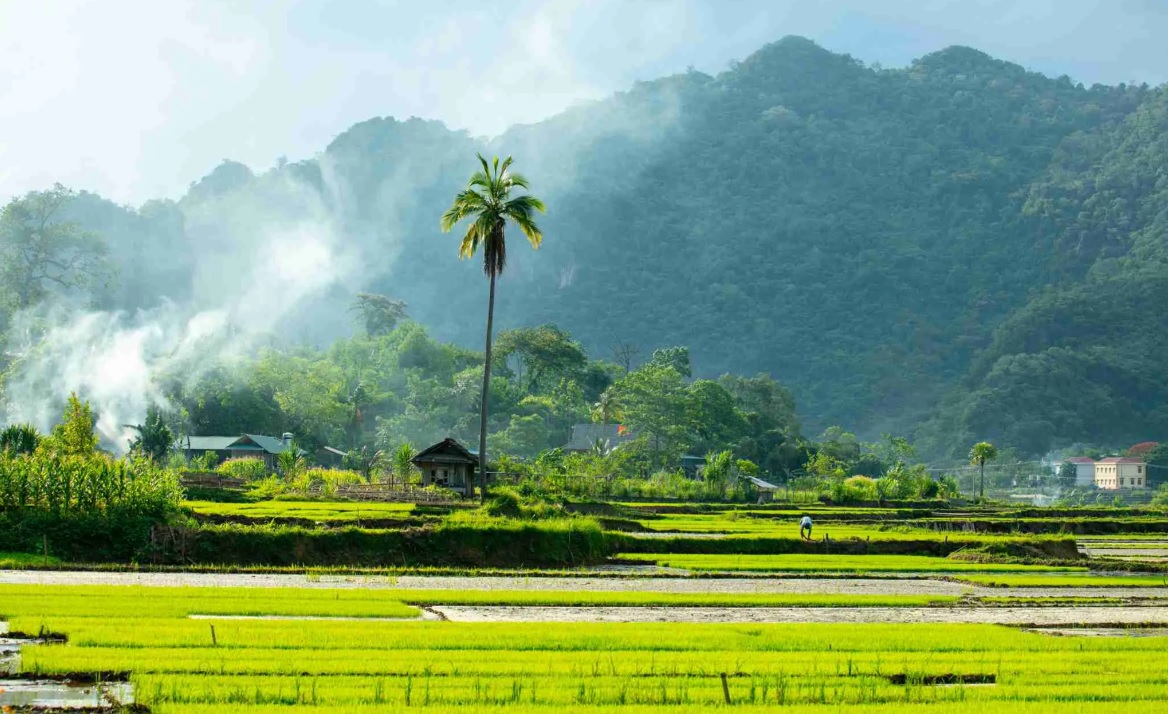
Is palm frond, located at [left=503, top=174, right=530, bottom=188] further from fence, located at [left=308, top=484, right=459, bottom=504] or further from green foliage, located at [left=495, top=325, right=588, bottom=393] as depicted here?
green foliage, located at [left=495, top=325, right=588, bottom=393]

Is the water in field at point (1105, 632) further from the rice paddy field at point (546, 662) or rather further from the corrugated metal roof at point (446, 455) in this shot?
the corrugated metal roof at point (446, 455)

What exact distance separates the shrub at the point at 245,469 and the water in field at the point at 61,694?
66.7 m

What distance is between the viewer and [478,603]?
2681 cm

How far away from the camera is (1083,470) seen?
611 ft

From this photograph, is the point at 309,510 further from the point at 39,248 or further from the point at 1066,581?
the point at 39,248

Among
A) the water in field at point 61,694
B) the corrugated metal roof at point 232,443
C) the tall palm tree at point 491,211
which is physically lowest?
the water in field at point 61,694

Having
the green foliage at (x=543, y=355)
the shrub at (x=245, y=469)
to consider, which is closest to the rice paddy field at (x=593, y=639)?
the shrub at (x=245, y=469)

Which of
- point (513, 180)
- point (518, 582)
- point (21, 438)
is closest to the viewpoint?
point (518, 582)

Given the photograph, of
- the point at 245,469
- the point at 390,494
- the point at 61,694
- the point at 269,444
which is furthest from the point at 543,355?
the point at 61,694

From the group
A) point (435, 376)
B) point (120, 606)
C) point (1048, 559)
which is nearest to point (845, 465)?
point (435, 376)

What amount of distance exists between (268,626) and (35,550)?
Answer: 1726 centimetres

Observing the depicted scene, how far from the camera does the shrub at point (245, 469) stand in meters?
82.5

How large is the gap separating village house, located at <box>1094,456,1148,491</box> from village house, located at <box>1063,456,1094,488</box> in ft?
10.9

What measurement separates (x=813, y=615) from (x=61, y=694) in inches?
623
